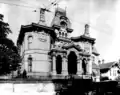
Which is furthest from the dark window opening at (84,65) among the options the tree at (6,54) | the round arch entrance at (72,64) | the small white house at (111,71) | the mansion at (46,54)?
the small white house at (111,71)

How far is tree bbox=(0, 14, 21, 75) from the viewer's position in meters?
20.6

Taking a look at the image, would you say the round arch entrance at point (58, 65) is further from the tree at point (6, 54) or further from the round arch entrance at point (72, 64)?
the tree at point (6, 54)

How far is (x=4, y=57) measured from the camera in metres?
20.4

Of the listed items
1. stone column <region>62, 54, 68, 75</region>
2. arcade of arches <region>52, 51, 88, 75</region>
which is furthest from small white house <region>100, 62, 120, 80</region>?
stone column <region>62, 54, 68, 75</region>

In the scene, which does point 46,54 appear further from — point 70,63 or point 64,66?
point 70,63

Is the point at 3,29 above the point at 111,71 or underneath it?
→ above

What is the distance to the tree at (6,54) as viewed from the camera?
67.7ft

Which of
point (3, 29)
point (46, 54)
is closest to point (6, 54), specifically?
point (3, 29)

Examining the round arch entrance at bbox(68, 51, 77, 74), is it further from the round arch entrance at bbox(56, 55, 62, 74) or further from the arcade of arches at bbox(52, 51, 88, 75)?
the round arch entrance at bbox(56, 55, 62, 74)

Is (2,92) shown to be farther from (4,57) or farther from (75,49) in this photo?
(75,49)

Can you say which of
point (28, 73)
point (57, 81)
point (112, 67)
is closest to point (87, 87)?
point (57, 81)

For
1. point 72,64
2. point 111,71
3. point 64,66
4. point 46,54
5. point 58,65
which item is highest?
point 46,54

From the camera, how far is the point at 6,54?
20.8 m

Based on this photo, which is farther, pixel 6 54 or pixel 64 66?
pixel 64 66
